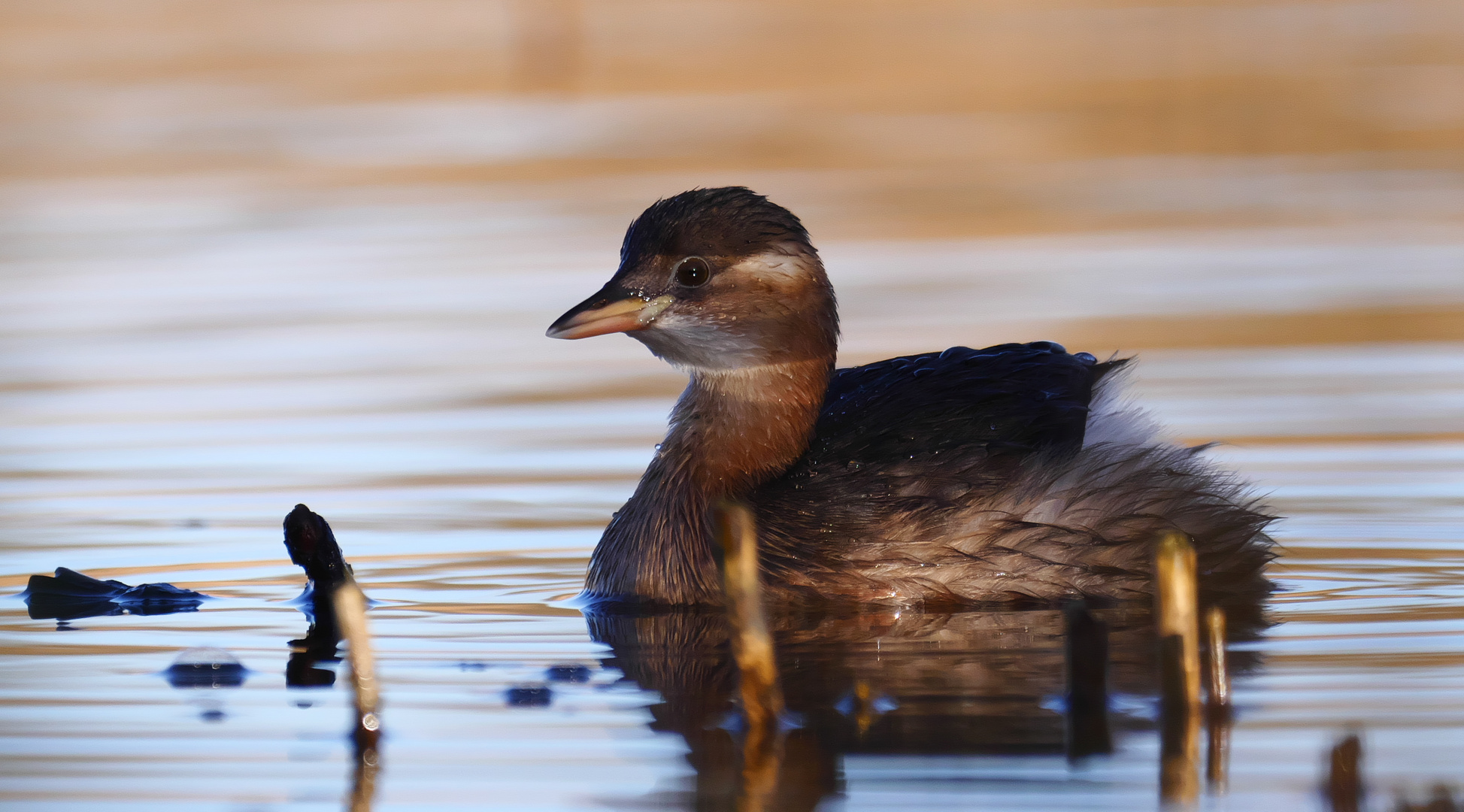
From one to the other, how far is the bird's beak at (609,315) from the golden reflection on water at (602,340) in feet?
2.80

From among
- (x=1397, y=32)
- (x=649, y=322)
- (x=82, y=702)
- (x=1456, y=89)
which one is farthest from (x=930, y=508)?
(x=1397, y=32)

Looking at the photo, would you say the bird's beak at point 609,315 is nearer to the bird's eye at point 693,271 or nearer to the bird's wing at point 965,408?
the bird's eye at point 693,271

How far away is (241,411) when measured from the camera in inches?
419

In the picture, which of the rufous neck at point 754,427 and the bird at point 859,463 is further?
the rufous neck at point 754,427

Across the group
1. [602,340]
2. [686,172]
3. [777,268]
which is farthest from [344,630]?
[686,172]

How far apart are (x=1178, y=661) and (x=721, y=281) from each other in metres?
2.80

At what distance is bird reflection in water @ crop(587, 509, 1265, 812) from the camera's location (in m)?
5.45

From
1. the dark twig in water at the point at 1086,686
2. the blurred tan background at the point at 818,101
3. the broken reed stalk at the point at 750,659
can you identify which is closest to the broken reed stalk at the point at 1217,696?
the dark twig in water at the point at 1086,686

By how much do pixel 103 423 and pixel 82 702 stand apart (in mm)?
4454

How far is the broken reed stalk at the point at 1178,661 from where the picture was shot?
5.29 metres

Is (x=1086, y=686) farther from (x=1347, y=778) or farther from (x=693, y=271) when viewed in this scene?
(x=693, y=271)

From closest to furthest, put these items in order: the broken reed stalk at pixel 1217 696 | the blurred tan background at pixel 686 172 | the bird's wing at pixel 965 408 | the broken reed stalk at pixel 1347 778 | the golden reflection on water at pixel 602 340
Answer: the broken reed stalk at pixel 1347 778, the broken reed stalk at pixel 1217 696, the golden reflection on water at pixel 602 340, the bird's wing at pixel 965 408, the blurred tan background at pixel 686 172

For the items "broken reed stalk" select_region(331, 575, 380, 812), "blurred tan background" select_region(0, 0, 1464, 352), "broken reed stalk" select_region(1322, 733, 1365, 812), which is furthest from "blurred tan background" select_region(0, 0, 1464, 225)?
"broken reed stalk" select_region(1322, 733, 1365, 812)

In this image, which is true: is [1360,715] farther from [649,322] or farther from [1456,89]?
[1456,89]
